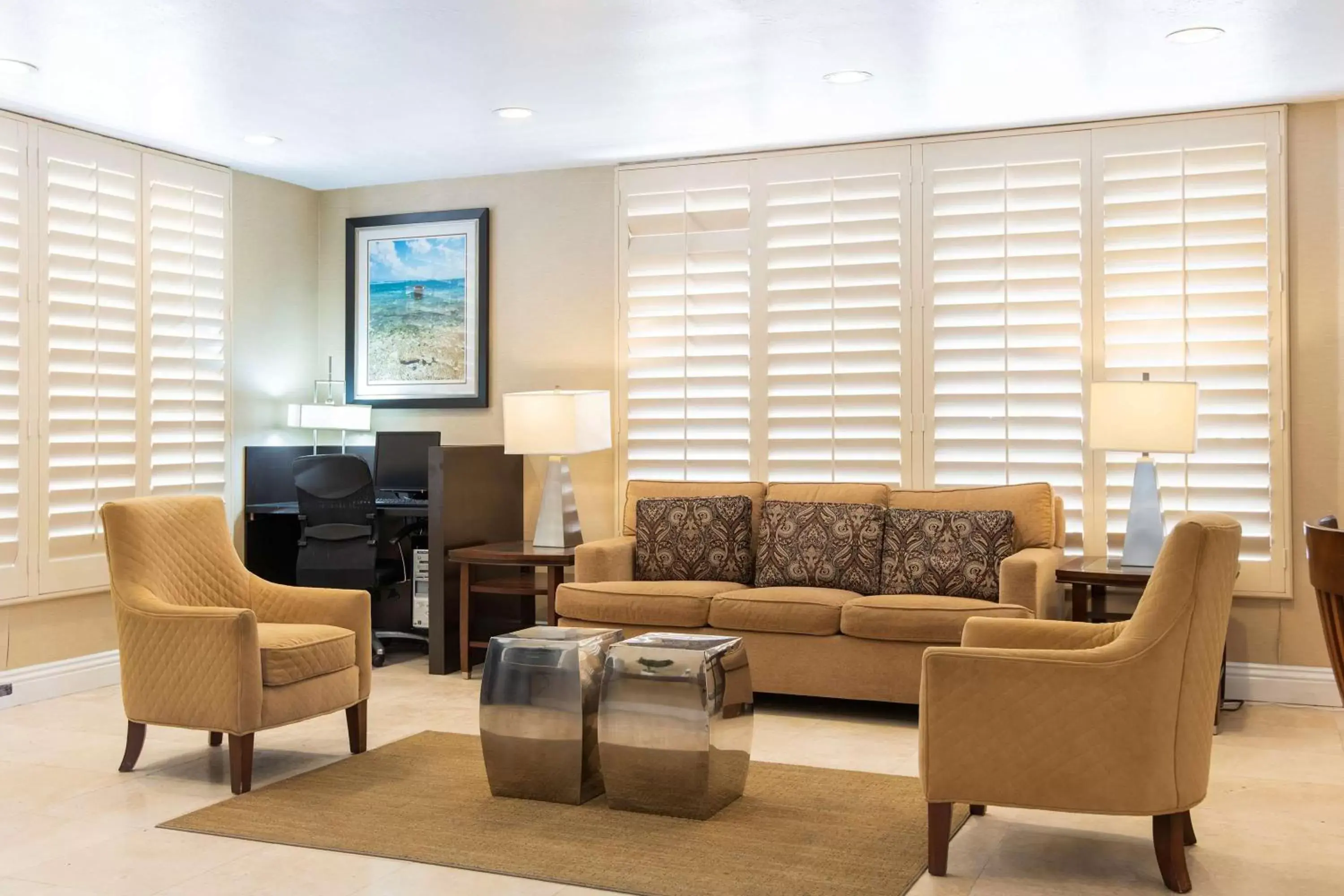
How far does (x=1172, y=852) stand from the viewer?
9.53 feet

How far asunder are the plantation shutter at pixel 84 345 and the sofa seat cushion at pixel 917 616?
130 inches

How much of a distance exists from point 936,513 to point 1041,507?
0.43 m

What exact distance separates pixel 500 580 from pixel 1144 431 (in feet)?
9.64

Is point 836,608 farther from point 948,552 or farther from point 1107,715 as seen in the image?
point 1107,715

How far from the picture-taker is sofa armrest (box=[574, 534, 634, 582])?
17.2ft

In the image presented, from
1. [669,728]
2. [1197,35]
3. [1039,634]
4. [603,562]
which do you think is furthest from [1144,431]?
[669,728]

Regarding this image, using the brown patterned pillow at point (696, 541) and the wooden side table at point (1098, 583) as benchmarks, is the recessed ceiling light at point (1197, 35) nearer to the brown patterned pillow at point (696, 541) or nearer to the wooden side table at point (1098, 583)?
the wooden side table at point (1098, 583)

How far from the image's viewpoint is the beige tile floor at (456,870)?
2.96m

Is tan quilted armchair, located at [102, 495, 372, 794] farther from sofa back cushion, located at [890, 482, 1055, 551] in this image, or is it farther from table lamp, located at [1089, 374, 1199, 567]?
table lamp, located at [1089, 374, 1199, 567]

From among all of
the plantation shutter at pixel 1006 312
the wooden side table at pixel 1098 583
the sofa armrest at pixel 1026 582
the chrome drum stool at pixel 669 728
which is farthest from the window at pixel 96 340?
the wooden side table at pixel 1098 583

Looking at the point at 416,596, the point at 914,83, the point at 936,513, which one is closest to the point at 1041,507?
the point at 936,513

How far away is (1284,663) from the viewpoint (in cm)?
510

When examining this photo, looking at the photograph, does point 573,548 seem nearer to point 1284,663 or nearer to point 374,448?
point 374,448

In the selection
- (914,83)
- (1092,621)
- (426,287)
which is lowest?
(1092,621)
